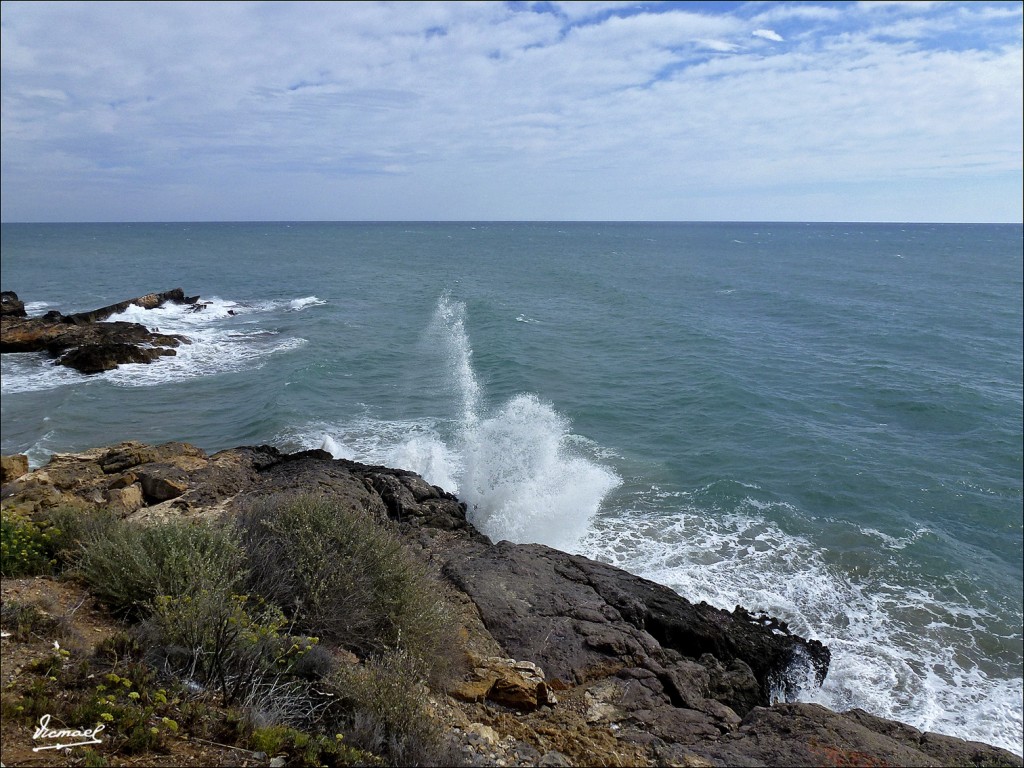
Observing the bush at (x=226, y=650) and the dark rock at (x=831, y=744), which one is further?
the dark rock at (x=831, y=744)

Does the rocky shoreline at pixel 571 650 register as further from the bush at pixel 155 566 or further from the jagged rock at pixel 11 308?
the jagged rock at pixel 11 308

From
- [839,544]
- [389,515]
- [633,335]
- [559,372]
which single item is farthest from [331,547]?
[633,335]

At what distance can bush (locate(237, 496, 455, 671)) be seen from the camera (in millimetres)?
6648

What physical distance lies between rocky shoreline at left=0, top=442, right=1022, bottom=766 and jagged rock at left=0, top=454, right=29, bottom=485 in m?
0.04

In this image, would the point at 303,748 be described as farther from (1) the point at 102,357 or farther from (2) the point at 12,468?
(1) the point at 102,357

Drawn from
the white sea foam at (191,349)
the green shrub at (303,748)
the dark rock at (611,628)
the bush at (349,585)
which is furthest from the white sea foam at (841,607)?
the white sea foam at (191,349)

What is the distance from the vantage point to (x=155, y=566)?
6.42 m

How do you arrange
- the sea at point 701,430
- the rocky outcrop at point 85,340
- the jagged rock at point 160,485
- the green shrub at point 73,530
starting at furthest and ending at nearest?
1. the rocky outcrop at point 85,340
2. the sea at point 701,430
3. the jagged rock at point 160,485
4. the green shrub at point 73,530

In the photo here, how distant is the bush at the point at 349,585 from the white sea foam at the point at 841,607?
7.17m

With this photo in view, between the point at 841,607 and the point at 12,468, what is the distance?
17.3 metres

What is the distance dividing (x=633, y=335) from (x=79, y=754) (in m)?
33.3

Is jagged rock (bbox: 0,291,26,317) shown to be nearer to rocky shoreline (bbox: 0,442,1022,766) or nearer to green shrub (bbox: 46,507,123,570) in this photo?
rocky shoreline (bbox: 0,442,1022,766)

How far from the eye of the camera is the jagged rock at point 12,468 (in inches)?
529

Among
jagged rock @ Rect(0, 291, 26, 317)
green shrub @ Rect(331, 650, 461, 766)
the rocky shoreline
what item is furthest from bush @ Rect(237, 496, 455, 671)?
jagged rock @ Rect(0, 291, 26, 317)
